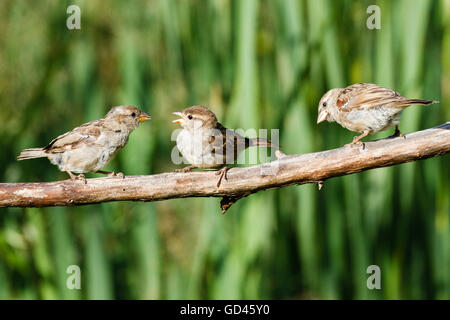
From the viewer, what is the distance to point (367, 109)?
243cm

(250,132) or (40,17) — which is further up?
(40,17)

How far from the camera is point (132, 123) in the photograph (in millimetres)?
2641

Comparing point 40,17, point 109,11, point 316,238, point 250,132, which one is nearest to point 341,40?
point 250,132

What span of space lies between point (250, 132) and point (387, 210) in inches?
44.9

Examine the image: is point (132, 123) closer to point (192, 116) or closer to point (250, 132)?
point (192, 116)

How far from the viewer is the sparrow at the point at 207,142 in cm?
240

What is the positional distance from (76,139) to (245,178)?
970 mm

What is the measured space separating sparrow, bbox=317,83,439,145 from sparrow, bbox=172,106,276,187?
0.32 metres

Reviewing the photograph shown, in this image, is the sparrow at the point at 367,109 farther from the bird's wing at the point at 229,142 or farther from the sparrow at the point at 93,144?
the sparrow at the point at 93,144

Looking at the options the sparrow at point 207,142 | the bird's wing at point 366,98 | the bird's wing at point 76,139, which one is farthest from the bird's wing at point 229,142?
the bird's wing at point 76,139

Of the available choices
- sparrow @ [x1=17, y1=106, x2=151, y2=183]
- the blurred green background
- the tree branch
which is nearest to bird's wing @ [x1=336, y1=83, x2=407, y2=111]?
the tree branch

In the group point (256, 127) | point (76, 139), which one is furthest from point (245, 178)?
point (76, 139)

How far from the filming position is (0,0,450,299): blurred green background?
10.5ft

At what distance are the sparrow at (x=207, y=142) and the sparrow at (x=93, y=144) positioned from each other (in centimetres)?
21
